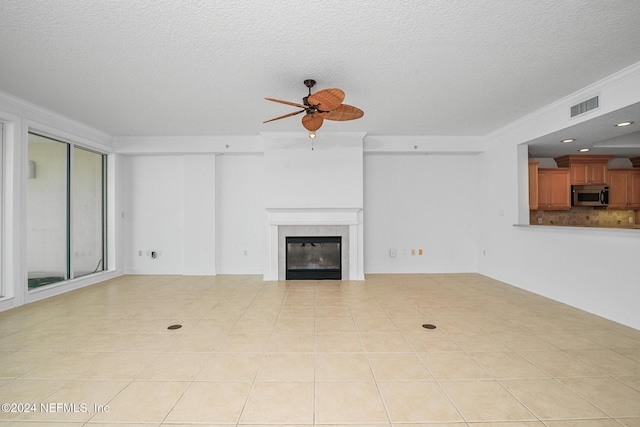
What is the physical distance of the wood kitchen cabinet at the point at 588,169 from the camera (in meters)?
5.71

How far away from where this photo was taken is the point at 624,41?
246 centimetres

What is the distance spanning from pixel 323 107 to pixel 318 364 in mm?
2401

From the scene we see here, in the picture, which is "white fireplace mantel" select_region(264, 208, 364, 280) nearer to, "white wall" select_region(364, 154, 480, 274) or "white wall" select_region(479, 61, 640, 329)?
"white wall" select_region(364, 154, 480, 274)

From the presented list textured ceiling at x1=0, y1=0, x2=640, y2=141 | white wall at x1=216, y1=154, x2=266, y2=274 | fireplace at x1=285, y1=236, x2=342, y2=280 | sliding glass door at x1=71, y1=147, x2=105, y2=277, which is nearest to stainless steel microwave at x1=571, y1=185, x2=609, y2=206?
textured ceiling at x1=0, y1=0, x2=640, y2=141

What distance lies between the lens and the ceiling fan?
8.73 ft

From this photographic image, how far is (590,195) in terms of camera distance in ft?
18.5

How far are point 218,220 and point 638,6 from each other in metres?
6.13

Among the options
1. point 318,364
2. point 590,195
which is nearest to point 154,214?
point 318,364

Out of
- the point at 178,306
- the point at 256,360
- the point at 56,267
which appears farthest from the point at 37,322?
the point at 256,360

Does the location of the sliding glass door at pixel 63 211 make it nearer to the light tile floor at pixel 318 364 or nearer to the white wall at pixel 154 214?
the white wall at pixel 154 214

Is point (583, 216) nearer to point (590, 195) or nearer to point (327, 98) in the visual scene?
point (590, 195)

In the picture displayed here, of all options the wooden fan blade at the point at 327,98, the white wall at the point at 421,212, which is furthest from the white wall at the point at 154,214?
the wooden fan blade at the point at 327,98

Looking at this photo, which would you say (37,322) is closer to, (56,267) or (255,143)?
(56,267)

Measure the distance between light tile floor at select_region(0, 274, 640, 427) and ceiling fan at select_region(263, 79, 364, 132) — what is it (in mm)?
2331
